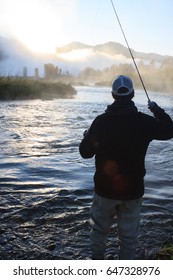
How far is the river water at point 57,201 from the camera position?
18.5 ft

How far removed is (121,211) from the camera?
4.24m

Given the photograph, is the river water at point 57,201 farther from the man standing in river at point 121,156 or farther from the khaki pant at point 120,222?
the man standing in river at point 121,156

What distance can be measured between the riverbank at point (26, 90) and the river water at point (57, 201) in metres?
20.9

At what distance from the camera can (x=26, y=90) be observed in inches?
1501

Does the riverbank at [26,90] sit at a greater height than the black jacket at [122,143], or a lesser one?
greater

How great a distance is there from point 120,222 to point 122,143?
3.26 feet

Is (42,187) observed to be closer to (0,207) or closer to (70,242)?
(0,207)

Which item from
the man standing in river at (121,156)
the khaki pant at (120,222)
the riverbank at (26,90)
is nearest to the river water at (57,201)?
the khaki pant at (120,222)

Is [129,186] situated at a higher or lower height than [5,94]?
lower

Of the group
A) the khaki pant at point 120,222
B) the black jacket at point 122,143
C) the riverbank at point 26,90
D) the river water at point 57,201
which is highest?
the riverbank at point 26,90

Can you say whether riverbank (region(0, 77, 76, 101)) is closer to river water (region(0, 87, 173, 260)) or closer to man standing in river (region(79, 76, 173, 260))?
river water (region(0, 87, 173, 260))
